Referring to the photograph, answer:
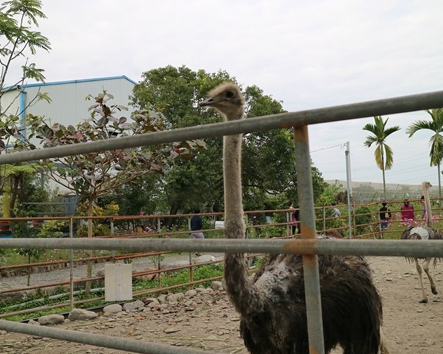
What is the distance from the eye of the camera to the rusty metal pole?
4.36ft

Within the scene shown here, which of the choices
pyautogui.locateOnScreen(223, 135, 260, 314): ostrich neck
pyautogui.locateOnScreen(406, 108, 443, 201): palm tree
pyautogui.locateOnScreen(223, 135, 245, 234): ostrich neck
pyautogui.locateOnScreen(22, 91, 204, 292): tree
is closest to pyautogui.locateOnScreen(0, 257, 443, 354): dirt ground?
pyautogui.locateOnScreen(22, 91, 204, 292): tree

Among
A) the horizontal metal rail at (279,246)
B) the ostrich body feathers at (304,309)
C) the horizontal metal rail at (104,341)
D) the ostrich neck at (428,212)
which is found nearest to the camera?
the horizontal metal rail at (279,246)

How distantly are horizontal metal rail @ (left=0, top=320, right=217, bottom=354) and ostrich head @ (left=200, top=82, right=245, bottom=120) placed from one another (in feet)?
5.93

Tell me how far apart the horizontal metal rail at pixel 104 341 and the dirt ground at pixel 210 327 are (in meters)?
2.89

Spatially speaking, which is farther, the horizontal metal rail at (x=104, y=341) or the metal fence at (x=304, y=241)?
the horizontal metal rail at (x=104, y=341)

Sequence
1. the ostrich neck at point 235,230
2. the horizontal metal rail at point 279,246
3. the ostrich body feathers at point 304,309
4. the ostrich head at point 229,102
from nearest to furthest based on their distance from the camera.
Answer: the horizontal metal rail at point 279,246 < the ostrich neck at point 235,230 < the ostrich body feathers at point 304,309 < the ostrich head at point 229,102

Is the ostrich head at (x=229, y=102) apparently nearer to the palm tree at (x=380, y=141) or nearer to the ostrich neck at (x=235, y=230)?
the ostrich neck at (x=235, y=230)

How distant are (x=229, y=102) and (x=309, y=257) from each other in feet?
6.59

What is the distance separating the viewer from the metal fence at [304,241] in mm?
1189

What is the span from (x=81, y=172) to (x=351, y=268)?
4.28 m

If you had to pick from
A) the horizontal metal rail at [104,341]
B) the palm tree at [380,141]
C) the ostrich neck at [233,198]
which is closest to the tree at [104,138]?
the ostrich neck at [233,198]

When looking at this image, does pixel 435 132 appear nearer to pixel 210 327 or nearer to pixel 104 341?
pixel 210 327

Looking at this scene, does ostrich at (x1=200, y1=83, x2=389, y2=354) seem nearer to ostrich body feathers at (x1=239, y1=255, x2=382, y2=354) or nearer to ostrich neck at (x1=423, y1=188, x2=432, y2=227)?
ostrich body feathers at (x1=239, y1=255, x2=382, y2=354)

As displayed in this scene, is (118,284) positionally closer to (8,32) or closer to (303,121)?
(8,32)
